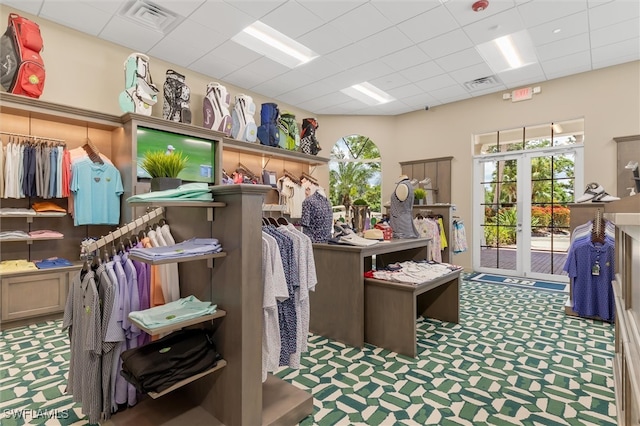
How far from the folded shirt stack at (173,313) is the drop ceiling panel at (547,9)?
4768 millimetres

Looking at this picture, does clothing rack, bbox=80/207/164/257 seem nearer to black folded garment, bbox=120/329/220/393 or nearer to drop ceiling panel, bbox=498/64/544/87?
black folded garment, bbox=120/329/220/393

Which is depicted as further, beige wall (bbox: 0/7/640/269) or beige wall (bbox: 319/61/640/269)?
beige wall (bbox: 319/61/640/269)

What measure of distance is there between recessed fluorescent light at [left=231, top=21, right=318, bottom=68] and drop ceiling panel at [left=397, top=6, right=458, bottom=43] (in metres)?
1.45

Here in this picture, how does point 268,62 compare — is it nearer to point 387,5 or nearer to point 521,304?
point 387,5

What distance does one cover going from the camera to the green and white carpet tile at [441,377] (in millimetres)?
2135

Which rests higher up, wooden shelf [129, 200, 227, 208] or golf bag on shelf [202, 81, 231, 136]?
golf bag on shelf [202, 81, 231, 136]

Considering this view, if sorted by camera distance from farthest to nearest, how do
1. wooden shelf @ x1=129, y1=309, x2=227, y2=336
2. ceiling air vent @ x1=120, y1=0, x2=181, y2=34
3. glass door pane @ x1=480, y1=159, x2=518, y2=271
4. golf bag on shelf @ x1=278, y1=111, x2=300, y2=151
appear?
glass door pane @ x1=480, y1=159, x2=518, y2=271 → golf bag on shelf @ x1=278, y1=111, x2=300, y2=151 → ceiling air vent @ x1=120, y1=0, x2=181, y2=34 → wooden shelf @ x1=129, y1=309, x2=227, y2=336

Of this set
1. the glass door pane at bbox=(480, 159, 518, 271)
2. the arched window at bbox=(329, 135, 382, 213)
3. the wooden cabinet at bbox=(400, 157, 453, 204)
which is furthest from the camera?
the arched window at bbox=(329, 135, 382, 213)

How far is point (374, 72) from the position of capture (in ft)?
19.2

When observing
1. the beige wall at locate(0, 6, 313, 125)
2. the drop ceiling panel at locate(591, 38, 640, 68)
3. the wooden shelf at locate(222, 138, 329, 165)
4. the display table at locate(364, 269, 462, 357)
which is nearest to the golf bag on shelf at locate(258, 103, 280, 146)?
the wooden shelf at locate(222, 138, 329, 165)

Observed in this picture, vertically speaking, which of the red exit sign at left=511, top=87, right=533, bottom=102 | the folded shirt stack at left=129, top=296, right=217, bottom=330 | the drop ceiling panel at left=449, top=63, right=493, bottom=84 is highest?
the drop ceiling panel at left=449, top=63, right=493, bottom=84

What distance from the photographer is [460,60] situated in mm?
5418

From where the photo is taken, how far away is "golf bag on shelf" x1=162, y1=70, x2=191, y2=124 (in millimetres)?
4855

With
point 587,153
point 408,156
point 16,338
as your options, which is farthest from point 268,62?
point 587,153
